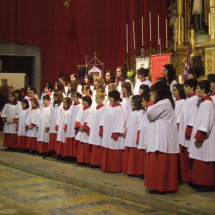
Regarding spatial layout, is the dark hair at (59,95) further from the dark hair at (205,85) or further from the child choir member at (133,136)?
the dark hair at (205,85)

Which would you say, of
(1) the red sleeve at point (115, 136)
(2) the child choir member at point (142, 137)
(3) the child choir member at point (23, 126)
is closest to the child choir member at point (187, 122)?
(2) the child choir member at point (142, 137)

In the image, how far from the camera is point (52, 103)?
952cm

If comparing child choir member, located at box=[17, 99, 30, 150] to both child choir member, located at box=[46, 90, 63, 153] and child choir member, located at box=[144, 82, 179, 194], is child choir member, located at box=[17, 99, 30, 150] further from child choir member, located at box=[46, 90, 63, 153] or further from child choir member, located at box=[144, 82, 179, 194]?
child choir member, located at box=[144, 82, 179, 194]

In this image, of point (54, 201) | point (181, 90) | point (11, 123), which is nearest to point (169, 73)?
point (181, 90)

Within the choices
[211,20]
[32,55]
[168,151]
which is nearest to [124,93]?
[168,151]

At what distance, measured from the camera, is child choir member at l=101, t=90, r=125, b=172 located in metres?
7.21

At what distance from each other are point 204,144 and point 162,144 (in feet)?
2.08

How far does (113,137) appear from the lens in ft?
23.5

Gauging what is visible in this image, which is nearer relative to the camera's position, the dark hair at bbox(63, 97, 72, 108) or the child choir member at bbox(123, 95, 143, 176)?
the child choir member at bbox(123, 95, 143, 176)

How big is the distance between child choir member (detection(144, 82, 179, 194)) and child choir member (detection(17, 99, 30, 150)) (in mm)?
5216

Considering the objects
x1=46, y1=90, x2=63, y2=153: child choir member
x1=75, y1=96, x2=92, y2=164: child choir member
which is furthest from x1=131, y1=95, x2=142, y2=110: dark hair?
x1=46, y1=90, x2=63, y2=153: child choir member

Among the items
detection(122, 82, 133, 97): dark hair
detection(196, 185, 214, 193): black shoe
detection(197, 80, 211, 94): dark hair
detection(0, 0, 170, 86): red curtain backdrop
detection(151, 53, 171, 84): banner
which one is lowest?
detection(196, 185, 214, 193): black shoe

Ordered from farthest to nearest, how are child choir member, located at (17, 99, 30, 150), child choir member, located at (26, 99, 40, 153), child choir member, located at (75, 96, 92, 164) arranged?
child choir member, located at (17, 99, 30, 150)
child choir member, located at (26, 99, 40, 153)
child choir member, located at (75, 96, 92, 164)

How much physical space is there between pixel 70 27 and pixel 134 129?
24.6ft
